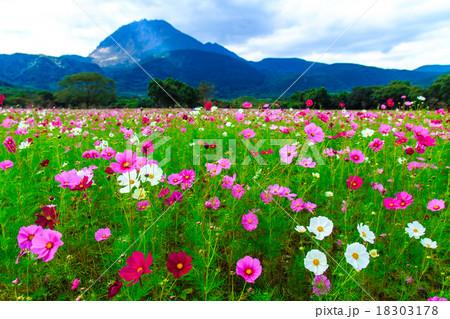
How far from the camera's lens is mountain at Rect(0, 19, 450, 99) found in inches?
1257

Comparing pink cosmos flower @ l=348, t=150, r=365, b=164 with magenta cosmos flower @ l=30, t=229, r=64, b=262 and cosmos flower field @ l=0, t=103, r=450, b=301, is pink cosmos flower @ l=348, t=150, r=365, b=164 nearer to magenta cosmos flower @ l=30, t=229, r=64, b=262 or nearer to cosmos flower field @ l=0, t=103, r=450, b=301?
cosmos flower field @ l=0, t=103, r=450, b=301

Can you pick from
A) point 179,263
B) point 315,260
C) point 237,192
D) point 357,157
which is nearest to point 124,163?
point 179,263

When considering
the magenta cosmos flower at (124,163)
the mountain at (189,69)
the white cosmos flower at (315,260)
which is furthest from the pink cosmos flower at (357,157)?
the magenta cosmos flower at (124,163)

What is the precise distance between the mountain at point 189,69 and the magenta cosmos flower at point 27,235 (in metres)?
1.88

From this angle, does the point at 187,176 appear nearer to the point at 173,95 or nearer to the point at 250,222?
the point at 250,222

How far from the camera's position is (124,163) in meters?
1.24

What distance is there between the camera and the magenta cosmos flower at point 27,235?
3.43 feet

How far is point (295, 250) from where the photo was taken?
63.1 inches

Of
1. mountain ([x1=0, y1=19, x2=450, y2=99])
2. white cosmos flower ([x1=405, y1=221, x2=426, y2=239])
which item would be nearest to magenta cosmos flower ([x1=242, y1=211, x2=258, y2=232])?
white cosmos flower ([x1=405, y1=221, x2=426, y2=239])

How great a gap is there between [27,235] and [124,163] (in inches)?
20.6
